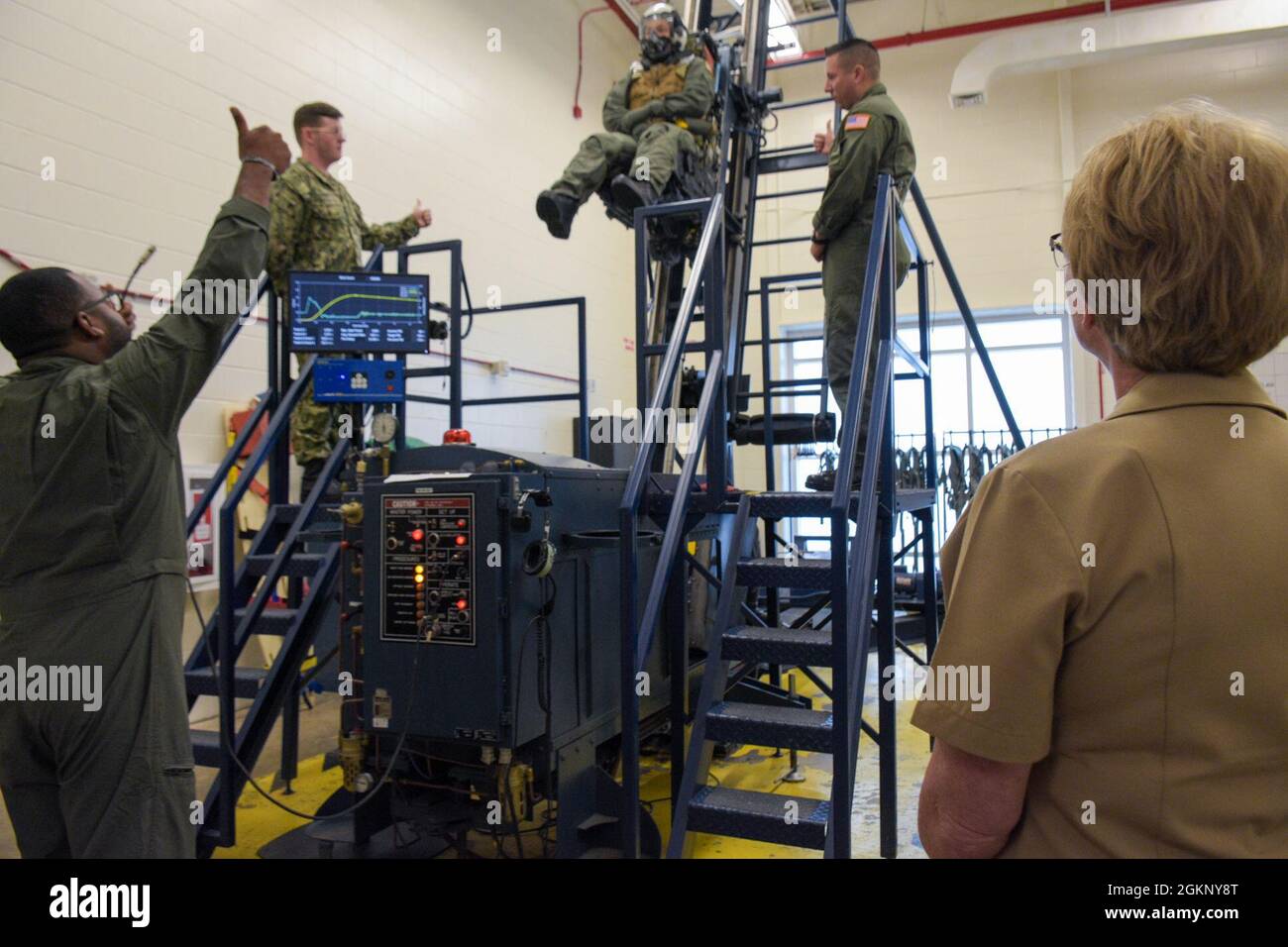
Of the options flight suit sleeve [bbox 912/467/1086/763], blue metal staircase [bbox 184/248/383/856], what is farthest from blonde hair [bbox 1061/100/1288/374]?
blue metal staircase [bbox 184/248/383/856]

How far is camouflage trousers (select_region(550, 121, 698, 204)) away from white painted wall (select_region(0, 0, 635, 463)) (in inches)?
95.5

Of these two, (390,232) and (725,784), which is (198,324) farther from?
(725,784)

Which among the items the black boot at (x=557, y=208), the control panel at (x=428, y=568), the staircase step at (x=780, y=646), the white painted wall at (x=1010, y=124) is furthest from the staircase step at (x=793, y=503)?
the white painted wall at (x=1010, y=124)

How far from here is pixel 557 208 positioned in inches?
168

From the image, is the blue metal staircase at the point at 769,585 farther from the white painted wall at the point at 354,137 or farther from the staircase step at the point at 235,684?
the white painted wall at the point at 354,137

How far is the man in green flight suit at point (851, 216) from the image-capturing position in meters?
3.90

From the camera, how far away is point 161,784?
73.1 inches

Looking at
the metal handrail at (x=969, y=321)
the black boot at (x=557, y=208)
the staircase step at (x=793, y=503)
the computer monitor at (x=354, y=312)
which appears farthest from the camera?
the metal handrail at (x=969, y=321)

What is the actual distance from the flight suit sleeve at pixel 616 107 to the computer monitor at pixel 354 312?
5.43ft

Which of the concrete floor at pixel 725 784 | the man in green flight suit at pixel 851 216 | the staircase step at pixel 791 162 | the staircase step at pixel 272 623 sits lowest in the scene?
the concrete floor at pixel 725 784

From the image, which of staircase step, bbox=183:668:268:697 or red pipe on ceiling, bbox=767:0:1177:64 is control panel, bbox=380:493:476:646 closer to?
staircase step, bbox=183:668:268:697

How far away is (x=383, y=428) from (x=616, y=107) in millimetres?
2396
